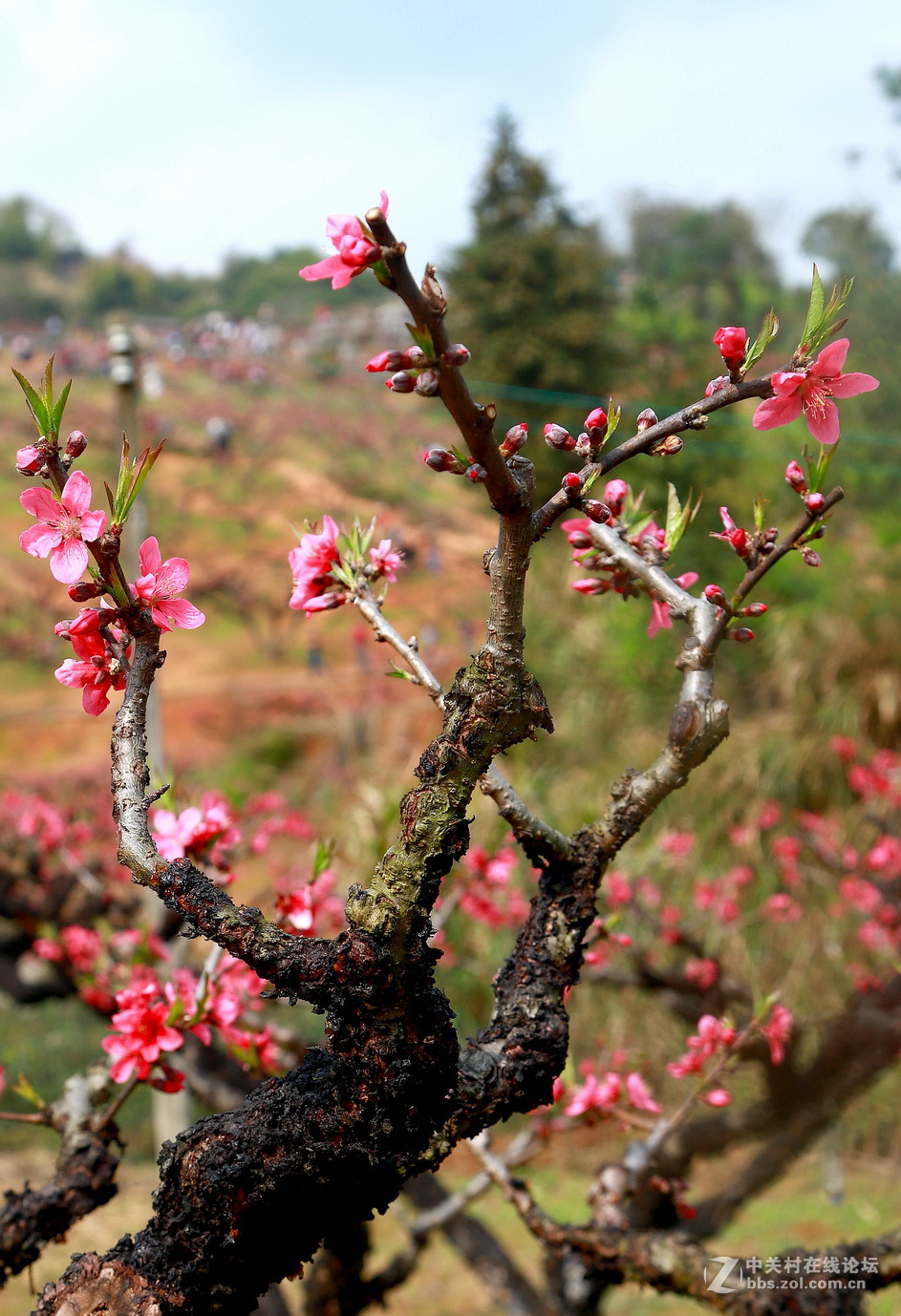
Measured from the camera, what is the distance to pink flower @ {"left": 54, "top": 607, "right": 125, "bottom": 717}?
3.24ft

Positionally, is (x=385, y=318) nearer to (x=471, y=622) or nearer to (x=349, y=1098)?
(x=471, y=622)

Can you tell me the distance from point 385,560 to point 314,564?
141mm

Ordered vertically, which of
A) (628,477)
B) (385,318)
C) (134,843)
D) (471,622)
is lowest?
(134,843)

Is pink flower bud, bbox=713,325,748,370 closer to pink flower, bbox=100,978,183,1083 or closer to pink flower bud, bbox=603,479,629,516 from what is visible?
pink flower bud, bbox=603,479,629,516

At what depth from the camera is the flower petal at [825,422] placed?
96cm

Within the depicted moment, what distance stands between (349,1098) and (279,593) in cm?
1471

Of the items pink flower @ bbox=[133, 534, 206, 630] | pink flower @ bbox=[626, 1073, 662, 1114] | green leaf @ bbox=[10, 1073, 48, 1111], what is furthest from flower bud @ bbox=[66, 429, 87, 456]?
pink flower @ bbox=[626, 1073, 662, 1114]

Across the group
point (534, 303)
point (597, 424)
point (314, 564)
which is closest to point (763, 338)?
point (597, 424)

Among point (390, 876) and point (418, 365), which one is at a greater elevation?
point (418, 365)

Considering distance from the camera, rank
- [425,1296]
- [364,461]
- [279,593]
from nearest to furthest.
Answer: [425,1296] < [279,593] < [364,461]

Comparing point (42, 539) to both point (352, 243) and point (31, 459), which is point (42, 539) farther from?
point (352, 243)

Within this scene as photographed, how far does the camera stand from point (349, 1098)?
101 cm

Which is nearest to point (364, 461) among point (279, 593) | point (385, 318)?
point (279, 593)

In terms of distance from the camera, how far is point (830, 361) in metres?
0.92
